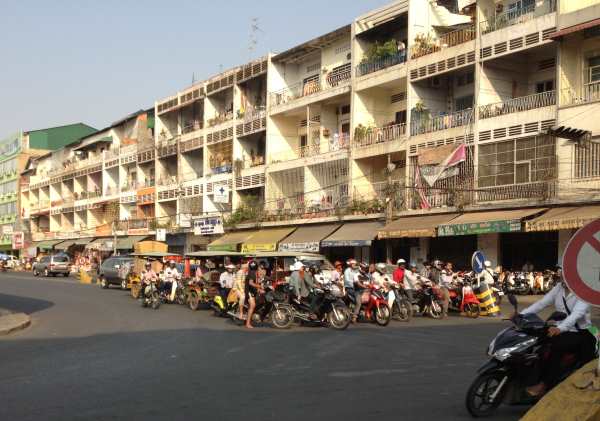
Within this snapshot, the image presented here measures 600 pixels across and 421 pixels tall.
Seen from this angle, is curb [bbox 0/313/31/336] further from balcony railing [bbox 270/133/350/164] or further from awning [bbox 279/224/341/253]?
balcony railing [bbox 270/133/350/164]

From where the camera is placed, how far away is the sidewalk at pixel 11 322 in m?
15.7

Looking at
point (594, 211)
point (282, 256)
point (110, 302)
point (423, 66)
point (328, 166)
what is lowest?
point (110, 302)

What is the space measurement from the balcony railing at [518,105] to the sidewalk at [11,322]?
18555 mm

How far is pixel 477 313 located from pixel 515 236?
27.8ft

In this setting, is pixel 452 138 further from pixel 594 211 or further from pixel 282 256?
pixel 282 256

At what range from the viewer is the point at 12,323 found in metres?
16.7

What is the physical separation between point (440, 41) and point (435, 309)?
15.7 m

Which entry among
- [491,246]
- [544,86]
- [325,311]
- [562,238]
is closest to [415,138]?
[544,86]

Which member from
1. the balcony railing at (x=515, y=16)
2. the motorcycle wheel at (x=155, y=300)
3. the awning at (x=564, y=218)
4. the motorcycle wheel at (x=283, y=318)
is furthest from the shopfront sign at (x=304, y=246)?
the motorcycle wheel at (x=283, y=318)

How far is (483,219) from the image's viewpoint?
84.2 feet

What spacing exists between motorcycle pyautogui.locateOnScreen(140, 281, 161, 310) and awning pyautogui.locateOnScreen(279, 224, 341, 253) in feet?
36.7

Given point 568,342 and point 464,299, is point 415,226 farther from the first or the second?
point 568,342

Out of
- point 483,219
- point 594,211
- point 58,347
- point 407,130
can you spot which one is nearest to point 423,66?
point 407,130

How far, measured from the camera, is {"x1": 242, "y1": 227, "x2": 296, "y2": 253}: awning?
120 feet
